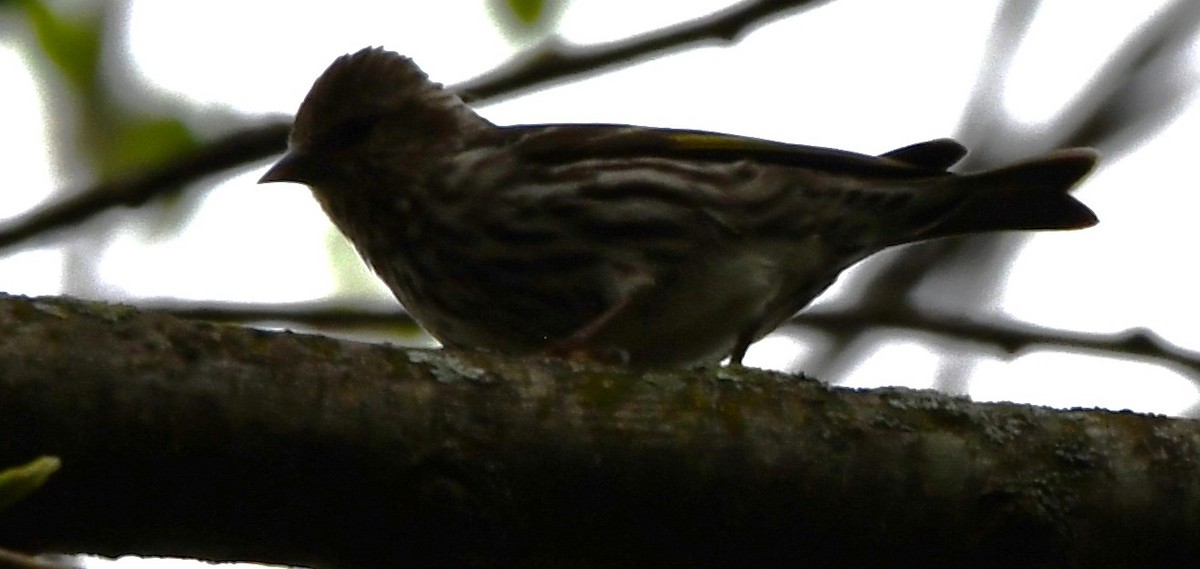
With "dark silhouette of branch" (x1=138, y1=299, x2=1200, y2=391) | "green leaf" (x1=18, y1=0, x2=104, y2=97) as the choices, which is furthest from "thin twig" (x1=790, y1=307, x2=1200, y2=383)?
"green leaf" (x1=18, y1=0, x2=104, y2=97)

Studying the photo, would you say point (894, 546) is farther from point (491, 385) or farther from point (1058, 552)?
point (491, 385)

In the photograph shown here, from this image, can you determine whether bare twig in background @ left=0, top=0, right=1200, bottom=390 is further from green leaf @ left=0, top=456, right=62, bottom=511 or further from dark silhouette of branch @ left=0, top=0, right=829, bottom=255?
green leaf @ left=0, top=456, right=62, bottom=511

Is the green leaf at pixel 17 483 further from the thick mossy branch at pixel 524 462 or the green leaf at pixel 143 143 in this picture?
the green leaf at pixel 143 143

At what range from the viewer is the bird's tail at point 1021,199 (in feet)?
16.9

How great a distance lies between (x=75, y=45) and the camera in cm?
559

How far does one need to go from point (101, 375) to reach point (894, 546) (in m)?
1.54

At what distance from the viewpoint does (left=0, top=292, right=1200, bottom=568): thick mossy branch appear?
9.41 ft

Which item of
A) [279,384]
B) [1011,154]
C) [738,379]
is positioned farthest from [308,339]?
[1011,154]

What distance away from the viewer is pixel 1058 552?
3186mm

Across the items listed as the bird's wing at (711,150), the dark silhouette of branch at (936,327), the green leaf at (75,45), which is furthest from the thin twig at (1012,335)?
the green leaf at (75,45)

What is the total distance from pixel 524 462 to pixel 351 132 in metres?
3.08

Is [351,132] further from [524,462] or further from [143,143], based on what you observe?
[524,462]

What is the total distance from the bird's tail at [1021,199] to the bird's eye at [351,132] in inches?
81.2

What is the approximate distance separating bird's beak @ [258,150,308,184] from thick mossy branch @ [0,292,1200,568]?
257 centimetres
